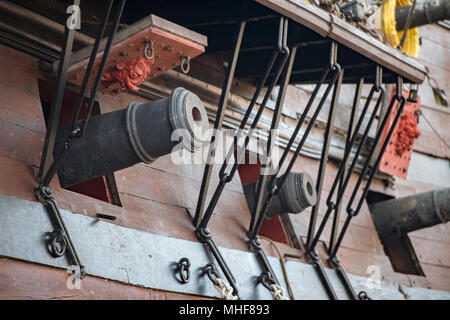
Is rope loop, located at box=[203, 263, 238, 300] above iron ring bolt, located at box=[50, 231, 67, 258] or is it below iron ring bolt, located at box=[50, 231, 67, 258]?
above

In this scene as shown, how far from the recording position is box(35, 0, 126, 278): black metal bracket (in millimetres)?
4000

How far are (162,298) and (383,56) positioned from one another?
2.22 metres

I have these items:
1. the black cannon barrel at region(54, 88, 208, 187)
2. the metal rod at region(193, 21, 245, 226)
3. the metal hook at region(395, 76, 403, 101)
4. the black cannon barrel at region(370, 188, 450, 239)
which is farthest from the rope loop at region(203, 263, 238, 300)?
the black cannon barrel at region(370, 188, 450, 239)

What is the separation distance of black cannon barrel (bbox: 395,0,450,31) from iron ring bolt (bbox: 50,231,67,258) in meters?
4.48

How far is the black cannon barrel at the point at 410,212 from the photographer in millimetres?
6562

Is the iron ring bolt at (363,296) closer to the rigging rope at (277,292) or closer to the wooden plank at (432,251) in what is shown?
the rigging rope at (277,292)

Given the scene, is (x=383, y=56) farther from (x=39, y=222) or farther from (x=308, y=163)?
(x=39, y=222)

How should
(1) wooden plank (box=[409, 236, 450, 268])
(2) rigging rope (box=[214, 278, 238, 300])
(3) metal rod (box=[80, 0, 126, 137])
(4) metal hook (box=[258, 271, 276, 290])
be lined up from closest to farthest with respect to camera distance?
(3) metal rod (box=[80, 0, 126, 137]), (2) rigging rope (box=[214, 278, 238, 300]), (4) metal hook (box=[258, 271, 276, 290]), (1) wooden plank (box=[409, 236, 450, 268])

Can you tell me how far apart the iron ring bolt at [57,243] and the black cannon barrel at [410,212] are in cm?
354

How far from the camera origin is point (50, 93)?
482 centimetres
